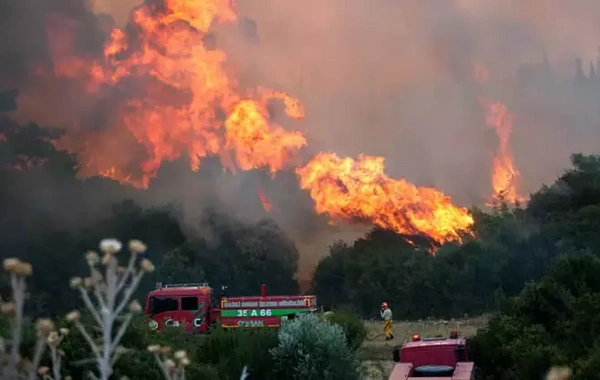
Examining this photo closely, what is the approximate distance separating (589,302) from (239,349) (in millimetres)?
8409

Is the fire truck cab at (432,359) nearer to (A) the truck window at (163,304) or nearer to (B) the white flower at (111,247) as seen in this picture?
(B) the white flower at (111,247)

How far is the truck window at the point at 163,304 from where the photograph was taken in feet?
89.7

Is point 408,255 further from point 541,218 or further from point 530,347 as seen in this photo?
point 530,347

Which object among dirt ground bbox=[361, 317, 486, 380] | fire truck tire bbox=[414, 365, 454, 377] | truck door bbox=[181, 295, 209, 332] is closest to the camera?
fire truck tire bbox=[414, 365, 454, 377]

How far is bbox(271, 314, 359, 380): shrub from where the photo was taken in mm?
15844

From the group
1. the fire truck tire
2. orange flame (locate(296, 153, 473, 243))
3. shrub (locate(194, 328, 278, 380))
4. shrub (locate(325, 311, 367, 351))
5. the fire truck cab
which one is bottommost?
the fire truck tire

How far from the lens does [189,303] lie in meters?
27.4

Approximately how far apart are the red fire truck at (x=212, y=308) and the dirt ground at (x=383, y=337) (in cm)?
289

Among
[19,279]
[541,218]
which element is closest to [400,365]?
[19,279]

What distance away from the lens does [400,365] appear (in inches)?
546

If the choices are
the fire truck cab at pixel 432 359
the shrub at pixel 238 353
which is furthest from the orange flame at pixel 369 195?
the fire truck cab at pixel 432 359

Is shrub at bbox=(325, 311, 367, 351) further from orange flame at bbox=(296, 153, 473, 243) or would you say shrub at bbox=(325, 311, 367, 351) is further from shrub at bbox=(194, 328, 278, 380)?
orange flame at bbox=(296, 153, 473, 243)

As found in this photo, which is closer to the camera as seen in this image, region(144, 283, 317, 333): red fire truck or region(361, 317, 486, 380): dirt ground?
region(361, 317, 486, 380): dirt ground

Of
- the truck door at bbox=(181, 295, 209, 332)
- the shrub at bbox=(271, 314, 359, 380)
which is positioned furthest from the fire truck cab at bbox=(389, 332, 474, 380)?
the truck door at bbox=(181, 295, 209, 332)
